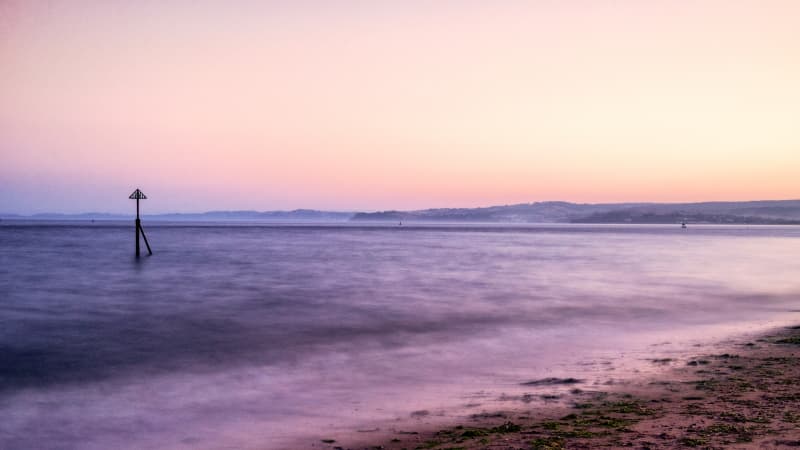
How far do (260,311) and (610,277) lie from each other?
21894mm

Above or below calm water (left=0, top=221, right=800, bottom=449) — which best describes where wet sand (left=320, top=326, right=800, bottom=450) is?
above

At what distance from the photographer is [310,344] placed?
591 inches

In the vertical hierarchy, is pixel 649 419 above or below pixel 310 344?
above

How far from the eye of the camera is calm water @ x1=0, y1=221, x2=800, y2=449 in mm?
8664

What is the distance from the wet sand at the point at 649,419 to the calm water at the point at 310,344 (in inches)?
27.2

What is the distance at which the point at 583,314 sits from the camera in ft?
65.3

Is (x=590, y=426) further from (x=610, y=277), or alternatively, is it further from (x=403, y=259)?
(x=403, y=259)

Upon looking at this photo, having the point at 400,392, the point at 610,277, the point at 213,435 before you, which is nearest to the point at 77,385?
the point at 213,435

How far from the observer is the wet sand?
629cm

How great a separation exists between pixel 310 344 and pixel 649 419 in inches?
381

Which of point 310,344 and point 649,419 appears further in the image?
point 310,344

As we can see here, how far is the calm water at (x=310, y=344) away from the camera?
866 cm

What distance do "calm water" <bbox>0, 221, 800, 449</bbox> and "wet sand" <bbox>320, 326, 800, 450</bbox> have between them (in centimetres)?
69

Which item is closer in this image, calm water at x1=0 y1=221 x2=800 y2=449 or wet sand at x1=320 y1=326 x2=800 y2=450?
wet sand at x1=320 y1=326 x2=800 y2=450
